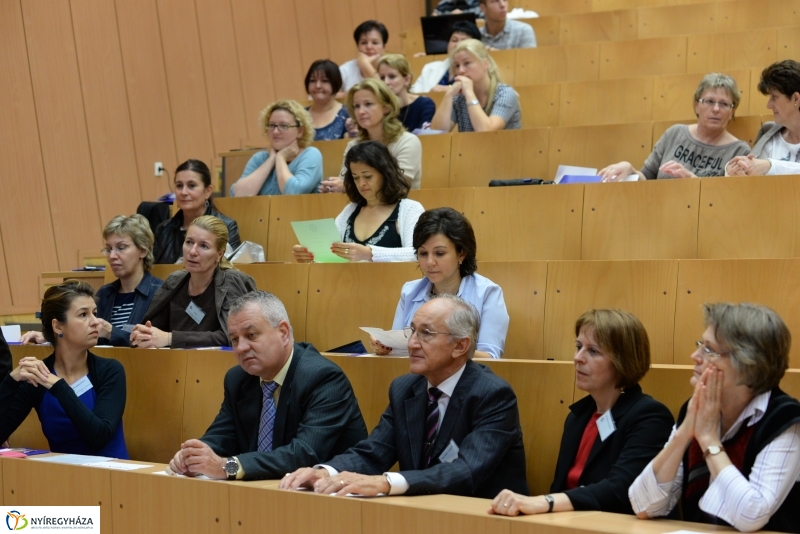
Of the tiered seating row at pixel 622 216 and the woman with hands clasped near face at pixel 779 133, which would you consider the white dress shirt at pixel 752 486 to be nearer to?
the tiered seating row at pixel 622 216

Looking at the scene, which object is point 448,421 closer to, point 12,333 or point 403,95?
point 12,333

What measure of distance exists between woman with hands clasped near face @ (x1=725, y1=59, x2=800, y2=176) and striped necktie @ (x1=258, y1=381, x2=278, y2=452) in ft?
5.38

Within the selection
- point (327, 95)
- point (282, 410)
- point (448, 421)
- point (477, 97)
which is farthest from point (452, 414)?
point (327, 95)

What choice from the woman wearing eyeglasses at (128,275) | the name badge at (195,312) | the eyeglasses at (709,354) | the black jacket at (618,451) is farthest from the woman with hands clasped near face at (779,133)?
the woman wearing eyeglasses at (128,275)

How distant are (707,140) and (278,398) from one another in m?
1.86

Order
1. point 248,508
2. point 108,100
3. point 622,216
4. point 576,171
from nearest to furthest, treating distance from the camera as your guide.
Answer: point 248,508
point 622,216
point 576,171
point 108,100

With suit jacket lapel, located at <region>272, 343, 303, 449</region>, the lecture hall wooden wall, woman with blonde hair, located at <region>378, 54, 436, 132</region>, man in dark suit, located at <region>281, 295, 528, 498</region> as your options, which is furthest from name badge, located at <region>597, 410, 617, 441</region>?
the lecture hall wooden wall

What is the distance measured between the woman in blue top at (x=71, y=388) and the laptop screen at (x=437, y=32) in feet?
10.4

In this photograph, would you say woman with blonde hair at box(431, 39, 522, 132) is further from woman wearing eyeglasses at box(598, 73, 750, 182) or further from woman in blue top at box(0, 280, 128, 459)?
woman in blue top at box(0, 280, 128, 459)

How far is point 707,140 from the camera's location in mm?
3484

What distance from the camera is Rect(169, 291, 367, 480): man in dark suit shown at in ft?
7.72

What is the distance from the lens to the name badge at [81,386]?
280 cm

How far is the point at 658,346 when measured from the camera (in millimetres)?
2742

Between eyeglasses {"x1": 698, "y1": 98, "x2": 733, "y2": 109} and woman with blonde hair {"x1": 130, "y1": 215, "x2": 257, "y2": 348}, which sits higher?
eyeglasses {"x1": 698, "y1": 98, "x2": 733, "y2": 109}
